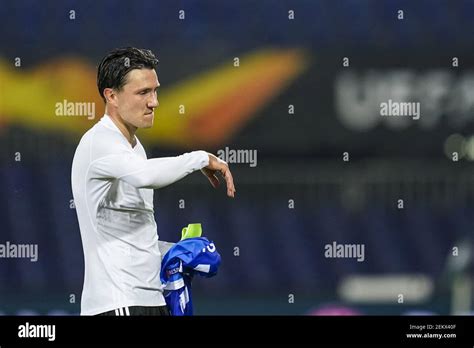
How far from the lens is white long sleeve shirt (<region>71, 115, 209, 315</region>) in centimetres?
358

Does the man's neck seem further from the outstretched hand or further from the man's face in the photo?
the outstretched hand

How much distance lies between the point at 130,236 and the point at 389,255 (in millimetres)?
3765

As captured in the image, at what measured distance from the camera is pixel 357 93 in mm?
7078

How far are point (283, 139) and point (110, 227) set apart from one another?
12.0ft

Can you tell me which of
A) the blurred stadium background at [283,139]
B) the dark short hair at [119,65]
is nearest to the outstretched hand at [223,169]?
the dark short hair at [119,65]

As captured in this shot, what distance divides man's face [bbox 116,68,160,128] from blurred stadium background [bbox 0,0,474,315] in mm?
3224

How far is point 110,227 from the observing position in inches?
141

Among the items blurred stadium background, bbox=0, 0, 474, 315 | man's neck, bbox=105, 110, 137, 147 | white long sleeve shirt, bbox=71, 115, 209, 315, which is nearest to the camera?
white long sleeve shirt, bbox=71, 115, 209, 315

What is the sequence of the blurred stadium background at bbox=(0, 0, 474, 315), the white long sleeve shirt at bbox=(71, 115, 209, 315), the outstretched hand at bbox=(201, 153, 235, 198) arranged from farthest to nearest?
the blurred stadium background at bbox=(0, 0, 474, 315)
the white long sleeve shirt at bbox=(71, 115, 209, 315)
the outstretched hand at bbox=(201, 153, 235, 198)

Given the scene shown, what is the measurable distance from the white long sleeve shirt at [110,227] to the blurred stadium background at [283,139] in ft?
10.8

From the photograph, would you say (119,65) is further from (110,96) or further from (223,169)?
(223,169)

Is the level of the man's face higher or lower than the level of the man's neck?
higher

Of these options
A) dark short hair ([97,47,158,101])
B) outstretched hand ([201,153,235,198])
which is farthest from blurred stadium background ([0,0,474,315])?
outstretched hand ([201,153,235,198])
